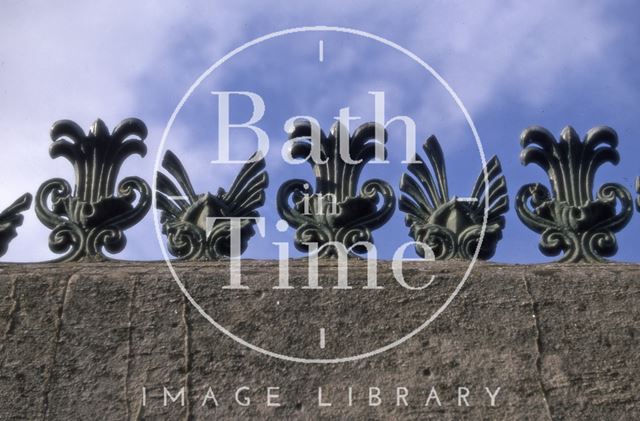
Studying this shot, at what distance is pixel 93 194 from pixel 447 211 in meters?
1.19

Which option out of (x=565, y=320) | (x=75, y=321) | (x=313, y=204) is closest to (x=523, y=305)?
(x=565, y=320)

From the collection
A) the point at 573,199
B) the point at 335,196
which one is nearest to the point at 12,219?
the point at 335,196

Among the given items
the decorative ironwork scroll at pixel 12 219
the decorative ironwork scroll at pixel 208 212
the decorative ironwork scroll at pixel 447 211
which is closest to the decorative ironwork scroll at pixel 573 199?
the decorative ironwork scroll at pixel 447 211

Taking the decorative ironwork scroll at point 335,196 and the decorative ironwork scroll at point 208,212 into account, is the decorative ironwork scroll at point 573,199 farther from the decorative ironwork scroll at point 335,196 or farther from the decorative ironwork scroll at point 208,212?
the decorative ironwork scroll at point 208,212

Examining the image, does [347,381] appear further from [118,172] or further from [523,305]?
[118,172]

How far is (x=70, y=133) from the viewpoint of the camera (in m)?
5.29

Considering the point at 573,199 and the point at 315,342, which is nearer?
the point at 315,342

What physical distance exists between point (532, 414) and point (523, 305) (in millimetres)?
436

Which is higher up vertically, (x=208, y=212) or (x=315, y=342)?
(x=208, y=212)

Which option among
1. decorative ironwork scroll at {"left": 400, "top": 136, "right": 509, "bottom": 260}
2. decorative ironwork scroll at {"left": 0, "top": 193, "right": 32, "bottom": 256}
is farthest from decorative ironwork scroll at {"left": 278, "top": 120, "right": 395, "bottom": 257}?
decorative ironwork scroll at {"left": 0, "top": 193, "right": 32, "bottom": 256}

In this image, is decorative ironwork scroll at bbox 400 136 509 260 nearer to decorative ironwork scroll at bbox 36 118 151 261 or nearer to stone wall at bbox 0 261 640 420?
stone wall at bbox 0 261 640 420

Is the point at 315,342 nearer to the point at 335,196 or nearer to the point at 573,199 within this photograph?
the point at 335,196

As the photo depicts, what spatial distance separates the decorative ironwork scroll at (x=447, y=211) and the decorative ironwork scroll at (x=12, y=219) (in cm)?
127

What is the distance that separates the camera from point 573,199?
5215 mm
